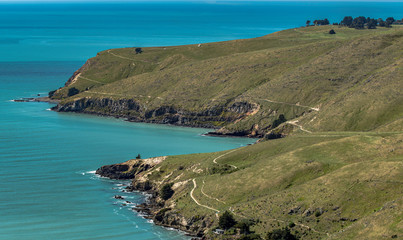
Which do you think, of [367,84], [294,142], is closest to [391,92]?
[367,84]

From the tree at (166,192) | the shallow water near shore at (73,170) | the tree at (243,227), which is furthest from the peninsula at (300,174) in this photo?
the shallow water near shore at (73,170)

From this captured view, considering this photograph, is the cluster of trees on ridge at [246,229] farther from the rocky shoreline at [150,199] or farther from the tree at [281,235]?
the rocky shoreline at [150,199]

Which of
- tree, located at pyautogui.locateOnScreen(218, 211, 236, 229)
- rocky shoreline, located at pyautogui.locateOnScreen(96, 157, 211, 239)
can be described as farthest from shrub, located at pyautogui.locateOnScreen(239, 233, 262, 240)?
rocky shoreline, located at pyautogui.locateOnScreen(96, 157, 211, 239)

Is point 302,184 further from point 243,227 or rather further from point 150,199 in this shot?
point 150,199

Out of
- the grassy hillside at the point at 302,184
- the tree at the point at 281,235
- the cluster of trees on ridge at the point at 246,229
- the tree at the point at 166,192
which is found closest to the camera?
the tree at the point at 281,235

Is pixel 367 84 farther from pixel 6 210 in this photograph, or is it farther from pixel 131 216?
pixel 6 210

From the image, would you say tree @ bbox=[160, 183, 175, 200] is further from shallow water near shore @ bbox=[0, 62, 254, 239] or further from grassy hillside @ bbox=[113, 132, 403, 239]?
shallow water near shore @ bbox=[0, 62, 254, 239]
